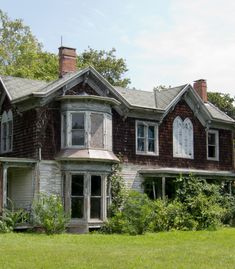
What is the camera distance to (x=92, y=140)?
25844 mm

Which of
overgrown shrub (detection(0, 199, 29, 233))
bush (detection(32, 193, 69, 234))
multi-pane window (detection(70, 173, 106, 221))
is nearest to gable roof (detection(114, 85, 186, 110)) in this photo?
multi-pane window (detection(70, 173, 106, 221))

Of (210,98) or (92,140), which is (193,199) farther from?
(210,98)

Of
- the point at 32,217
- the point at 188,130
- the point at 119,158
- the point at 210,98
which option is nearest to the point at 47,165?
the point at 32,217

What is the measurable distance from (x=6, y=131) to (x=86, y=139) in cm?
512

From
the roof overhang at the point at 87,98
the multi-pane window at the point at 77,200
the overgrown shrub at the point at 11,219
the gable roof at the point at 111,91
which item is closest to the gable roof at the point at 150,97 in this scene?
the gable roof at the point at 111,91

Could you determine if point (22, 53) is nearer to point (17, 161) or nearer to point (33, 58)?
point (33, 58)

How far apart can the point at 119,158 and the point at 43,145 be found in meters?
4.39

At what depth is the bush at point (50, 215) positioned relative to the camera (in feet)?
76.5

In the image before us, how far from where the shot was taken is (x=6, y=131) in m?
28.4

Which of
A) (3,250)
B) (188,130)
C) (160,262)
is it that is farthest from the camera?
(188,130)

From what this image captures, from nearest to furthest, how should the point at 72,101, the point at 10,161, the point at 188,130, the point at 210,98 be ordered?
the point at 10,161, the point at 72,101, the point at 188,130, the point at 210,98

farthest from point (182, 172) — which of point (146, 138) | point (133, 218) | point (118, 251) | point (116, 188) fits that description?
point (118, 251)

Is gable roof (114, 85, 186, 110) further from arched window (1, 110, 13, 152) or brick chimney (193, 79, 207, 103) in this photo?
arched window (1, 110, 13, 152)

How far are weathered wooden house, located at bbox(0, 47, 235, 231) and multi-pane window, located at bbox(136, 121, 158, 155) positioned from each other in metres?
0.05
